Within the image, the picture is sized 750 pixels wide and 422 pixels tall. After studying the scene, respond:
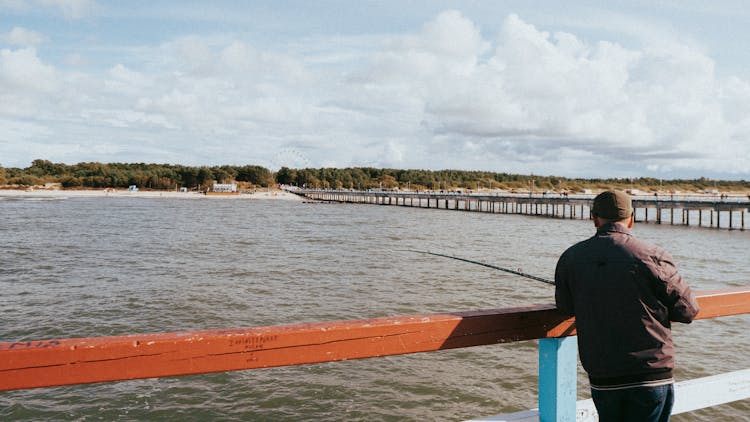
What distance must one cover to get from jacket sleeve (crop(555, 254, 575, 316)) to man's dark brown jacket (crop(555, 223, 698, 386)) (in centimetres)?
7

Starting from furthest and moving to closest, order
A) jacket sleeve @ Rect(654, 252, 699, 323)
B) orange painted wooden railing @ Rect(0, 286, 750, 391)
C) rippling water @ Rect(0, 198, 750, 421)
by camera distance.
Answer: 1. rippling water @ Rect(0, 198, 750, 421)
2. jacket sleeve @ Rect(654, 252, 699, 323)
3. orange painted wooden railing @ Rect(0, 286, 750, 391)

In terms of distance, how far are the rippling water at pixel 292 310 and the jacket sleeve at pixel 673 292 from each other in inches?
279

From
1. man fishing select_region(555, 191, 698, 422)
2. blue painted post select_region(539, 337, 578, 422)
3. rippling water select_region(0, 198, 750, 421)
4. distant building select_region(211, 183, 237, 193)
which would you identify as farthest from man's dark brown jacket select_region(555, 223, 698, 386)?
distant building select_region(211, 183, 237, 193)

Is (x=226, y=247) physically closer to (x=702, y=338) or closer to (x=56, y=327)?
(x=56, y=327)

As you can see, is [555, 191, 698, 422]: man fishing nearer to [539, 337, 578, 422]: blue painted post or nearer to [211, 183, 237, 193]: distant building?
[539, 337, 578, 422]: blue painted post

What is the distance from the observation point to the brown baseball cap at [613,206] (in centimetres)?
261

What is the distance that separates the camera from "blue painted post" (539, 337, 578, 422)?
2.61 m

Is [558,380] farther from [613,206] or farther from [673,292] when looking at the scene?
[613,206]

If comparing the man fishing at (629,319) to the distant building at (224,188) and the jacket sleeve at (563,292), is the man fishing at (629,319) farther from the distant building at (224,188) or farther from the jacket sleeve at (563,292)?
the distant building at (224,188)

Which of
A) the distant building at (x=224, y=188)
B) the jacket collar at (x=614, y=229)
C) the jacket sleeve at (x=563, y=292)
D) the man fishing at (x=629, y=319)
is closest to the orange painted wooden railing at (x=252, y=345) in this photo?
the jacket sleeve at (x=563, y=292)

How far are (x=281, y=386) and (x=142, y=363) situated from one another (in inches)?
331

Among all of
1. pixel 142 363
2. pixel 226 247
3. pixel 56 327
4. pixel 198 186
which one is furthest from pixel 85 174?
pixel 142 363

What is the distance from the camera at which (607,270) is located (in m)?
2.40

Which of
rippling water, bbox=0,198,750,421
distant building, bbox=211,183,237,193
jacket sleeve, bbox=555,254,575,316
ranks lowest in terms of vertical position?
rippling water, bbox=0,198,750,421
